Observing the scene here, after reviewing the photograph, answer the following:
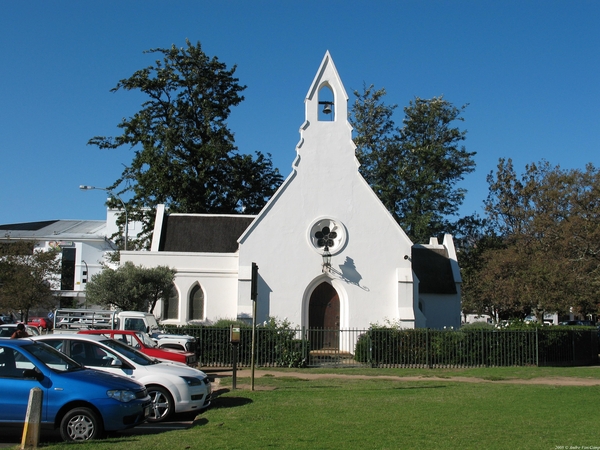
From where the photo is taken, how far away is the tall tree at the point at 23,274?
37406 mm

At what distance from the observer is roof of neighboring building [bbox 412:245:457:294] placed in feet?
111

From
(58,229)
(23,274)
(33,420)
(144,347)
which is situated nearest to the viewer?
(33,420)

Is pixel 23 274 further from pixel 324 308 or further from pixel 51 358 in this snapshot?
pixel 51 358

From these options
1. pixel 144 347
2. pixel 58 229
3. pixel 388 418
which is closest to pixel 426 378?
pixel 388 418

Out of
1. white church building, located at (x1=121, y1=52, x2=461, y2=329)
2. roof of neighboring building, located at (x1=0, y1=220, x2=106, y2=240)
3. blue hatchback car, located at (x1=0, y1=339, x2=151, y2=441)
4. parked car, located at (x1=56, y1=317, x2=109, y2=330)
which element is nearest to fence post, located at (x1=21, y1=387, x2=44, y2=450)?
blue hatchback car, located at (x1=0, y1=339, x2=151, y2=441)

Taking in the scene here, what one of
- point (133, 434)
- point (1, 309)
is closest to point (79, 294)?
point (1, 309)

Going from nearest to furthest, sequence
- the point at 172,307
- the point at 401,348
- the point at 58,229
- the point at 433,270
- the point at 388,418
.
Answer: the point at 388,418 < the point at 401,348 < the point at 172,307 < the point at 433,270 < the point at 58,229

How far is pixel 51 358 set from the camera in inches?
416

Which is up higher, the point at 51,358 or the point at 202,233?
the point at 202,233

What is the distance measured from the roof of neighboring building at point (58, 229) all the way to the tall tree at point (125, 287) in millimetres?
54077

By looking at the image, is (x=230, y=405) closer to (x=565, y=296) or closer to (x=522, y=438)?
(x=522, y=438)

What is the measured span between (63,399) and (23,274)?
104ft

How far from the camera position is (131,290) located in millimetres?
24969

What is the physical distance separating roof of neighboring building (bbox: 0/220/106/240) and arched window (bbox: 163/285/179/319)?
50359 mm
